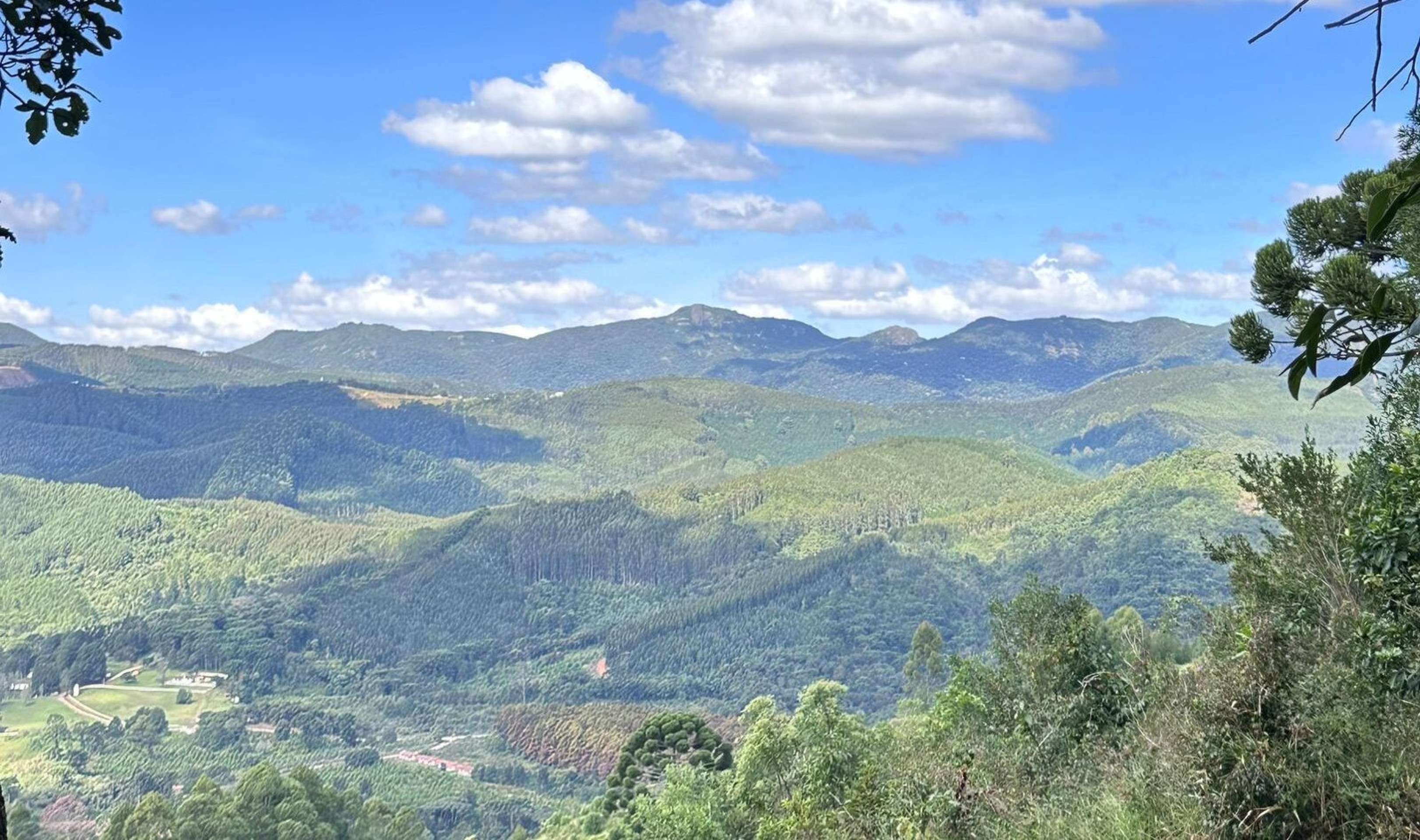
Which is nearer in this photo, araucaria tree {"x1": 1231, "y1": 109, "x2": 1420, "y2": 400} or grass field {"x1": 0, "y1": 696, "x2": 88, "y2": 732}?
araucaria tree {"x1": 1231, "y1": 109, "x2": 1420, "y2": 400}

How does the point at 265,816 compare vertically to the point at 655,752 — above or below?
below

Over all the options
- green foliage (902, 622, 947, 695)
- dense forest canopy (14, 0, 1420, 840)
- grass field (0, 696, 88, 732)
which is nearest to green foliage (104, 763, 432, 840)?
dense forest canopy (14, 0, 1420, 840)

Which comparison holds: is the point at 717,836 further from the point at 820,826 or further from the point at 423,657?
the point at 423,657

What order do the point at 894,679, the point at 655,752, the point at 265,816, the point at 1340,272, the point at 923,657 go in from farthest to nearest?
the point at 894,679
the point at 923,657
the point at 265,816
the point at 655,752
the point at 1340,272

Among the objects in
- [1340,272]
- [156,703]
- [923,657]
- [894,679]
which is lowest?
[156,703]

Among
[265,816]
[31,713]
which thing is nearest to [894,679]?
[31,713]

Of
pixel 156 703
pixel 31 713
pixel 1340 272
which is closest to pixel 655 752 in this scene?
pixel 1340 272

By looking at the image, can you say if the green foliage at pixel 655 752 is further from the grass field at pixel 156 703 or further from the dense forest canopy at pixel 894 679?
the grass field at pixel 156 703

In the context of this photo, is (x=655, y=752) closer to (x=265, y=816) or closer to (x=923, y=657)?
(x=923, y=657)

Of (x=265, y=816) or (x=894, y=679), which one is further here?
(x=894, y=679)

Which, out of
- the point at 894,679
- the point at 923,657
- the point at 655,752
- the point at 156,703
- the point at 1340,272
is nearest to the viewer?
the point at 1340,272

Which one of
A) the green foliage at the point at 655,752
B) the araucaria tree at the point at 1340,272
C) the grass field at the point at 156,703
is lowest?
the grass field at the point at 156,703

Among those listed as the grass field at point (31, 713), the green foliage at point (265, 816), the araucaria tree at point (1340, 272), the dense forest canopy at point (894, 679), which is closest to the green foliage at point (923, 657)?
the dense forest canopy at point (894, 679)

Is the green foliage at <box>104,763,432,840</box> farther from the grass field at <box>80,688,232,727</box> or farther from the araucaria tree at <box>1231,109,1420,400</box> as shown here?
the grass field at <box>80,688,232,727</box>
